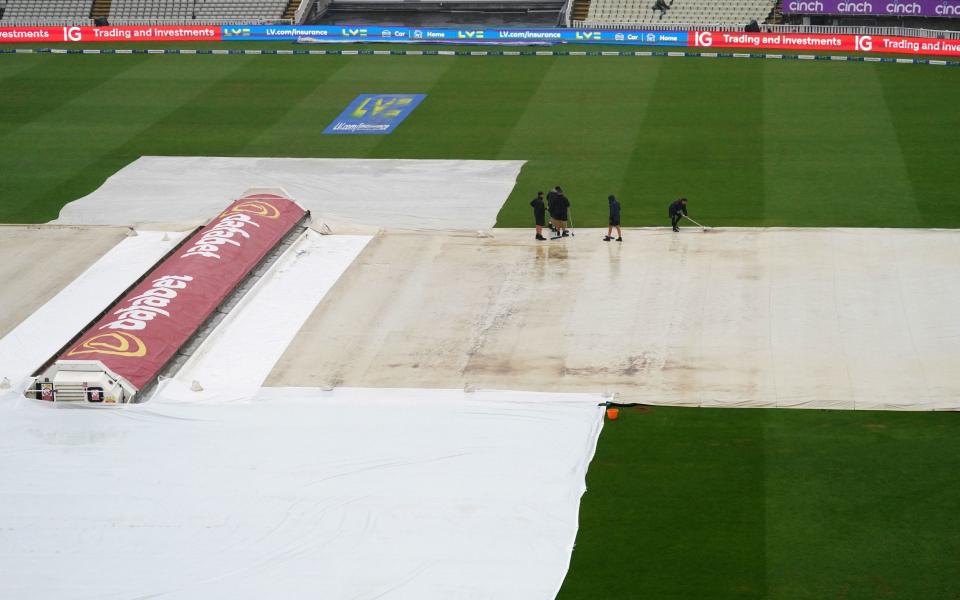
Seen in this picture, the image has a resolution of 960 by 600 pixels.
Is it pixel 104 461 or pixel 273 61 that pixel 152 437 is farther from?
pixel 273 61

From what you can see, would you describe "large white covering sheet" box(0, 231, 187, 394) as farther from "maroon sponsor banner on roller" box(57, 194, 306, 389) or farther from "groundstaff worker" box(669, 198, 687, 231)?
"groundstaff worker" box(669, 198, 687, 231)

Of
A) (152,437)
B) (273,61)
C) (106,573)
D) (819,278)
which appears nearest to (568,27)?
(273,61)

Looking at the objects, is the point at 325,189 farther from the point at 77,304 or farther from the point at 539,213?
the point at 77,304

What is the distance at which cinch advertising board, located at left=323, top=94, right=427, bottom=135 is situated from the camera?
41312mm

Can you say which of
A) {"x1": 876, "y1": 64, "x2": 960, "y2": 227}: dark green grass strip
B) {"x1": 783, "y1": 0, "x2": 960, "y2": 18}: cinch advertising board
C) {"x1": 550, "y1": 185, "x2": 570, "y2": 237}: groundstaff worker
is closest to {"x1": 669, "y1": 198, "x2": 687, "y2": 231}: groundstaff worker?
{"x1": 550, "y1": 185, "x2": 570, "y2": 237}: groundstaff worker

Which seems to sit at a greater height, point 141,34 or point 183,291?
point 141,34

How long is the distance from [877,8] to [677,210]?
928 inches

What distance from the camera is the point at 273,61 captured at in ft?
164

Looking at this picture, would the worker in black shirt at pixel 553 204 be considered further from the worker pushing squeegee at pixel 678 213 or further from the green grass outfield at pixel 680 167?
the worker pushing squeegee at pixel 678 213

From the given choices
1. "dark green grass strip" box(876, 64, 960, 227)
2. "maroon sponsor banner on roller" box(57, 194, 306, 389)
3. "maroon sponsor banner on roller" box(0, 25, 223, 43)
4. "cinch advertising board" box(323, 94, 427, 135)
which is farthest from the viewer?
"maroon sponsor banner on roller" box(0, 25, 223, 43)

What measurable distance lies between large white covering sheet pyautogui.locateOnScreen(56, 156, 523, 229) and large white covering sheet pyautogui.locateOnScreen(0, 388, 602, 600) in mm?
10871

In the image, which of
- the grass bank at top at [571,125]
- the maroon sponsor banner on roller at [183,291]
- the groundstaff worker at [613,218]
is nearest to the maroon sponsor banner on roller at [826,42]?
the grass bank at top at [571,125]

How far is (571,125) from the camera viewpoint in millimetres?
40844

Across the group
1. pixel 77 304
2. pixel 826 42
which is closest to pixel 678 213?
pixel 77 304
